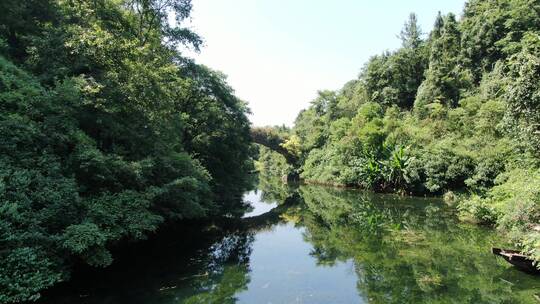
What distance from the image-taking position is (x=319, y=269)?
41.8ft

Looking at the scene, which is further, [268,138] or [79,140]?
[268,138]

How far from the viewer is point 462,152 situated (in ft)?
91.9

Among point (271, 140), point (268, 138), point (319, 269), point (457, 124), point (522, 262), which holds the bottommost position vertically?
point (319, 269)

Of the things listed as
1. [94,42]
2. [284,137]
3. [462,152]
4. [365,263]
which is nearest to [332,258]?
[365,263]

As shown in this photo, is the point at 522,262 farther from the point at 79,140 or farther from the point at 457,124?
the point at 457,124

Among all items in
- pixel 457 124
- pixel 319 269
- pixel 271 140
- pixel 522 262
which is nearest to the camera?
pixel 522 262

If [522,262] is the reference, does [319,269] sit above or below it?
below

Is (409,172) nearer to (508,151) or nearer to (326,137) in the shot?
(508,151)

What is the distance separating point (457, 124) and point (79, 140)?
103 ft

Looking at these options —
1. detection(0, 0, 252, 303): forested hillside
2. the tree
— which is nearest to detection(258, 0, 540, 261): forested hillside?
the tree

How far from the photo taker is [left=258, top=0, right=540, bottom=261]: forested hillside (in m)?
14.7

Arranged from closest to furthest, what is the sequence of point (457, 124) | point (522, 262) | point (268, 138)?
point (522, 262) → point (457, 124) → point (268, 138)

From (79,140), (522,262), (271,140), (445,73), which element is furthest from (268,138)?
(522,262)

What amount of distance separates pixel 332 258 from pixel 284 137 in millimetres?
50274
